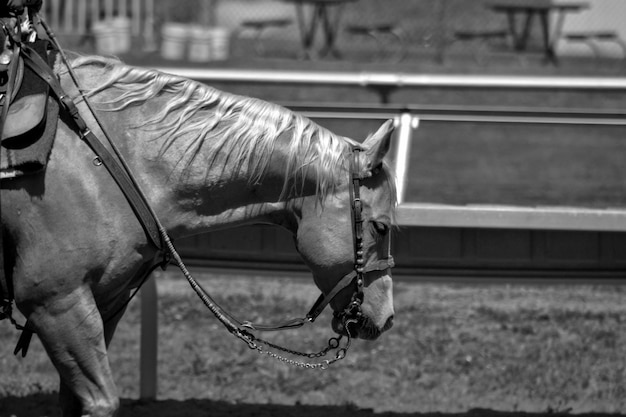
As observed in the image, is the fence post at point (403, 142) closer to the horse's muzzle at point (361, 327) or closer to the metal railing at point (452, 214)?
the metal railing at point (452, 214)

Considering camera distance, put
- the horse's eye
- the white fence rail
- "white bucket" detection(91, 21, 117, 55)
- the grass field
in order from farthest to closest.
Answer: the white fence rail, "white bucket" detection(91, 21, 117, 55), the grass field, the horse's eye

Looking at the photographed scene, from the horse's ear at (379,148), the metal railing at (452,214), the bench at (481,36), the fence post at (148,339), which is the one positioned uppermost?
the horse's ear at (379,148)

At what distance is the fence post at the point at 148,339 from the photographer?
5.71 metres

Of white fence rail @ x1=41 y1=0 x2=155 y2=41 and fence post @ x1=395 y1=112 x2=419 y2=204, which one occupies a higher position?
fence post @ x1=395 y1=112 x2=419 y2=204

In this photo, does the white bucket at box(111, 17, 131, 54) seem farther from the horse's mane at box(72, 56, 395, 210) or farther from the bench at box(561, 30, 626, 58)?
the horse's mane at box(72, 56, 395, 210)

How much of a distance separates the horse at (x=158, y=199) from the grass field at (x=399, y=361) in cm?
191

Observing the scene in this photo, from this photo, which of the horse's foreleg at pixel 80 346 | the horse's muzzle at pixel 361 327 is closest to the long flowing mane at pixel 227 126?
the horse's muzzle at pixel 361 327

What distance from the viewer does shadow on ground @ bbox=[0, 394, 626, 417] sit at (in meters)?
5.65

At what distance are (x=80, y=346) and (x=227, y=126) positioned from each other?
1.03 metres

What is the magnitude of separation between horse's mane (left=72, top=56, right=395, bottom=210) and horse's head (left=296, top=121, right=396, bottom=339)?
0.25 feet

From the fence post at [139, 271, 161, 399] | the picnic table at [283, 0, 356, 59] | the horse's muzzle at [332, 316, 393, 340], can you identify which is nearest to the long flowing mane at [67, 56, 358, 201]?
the horse's muzzle at [332, 316, 393, 340]

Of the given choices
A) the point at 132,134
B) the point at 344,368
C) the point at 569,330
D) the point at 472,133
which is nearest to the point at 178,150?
the point at 132,134

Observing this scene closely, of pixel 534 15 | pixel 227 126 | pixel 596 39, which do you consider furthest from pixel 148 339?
pixel 534 15

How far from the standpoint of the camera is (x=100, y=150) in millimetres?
3854
